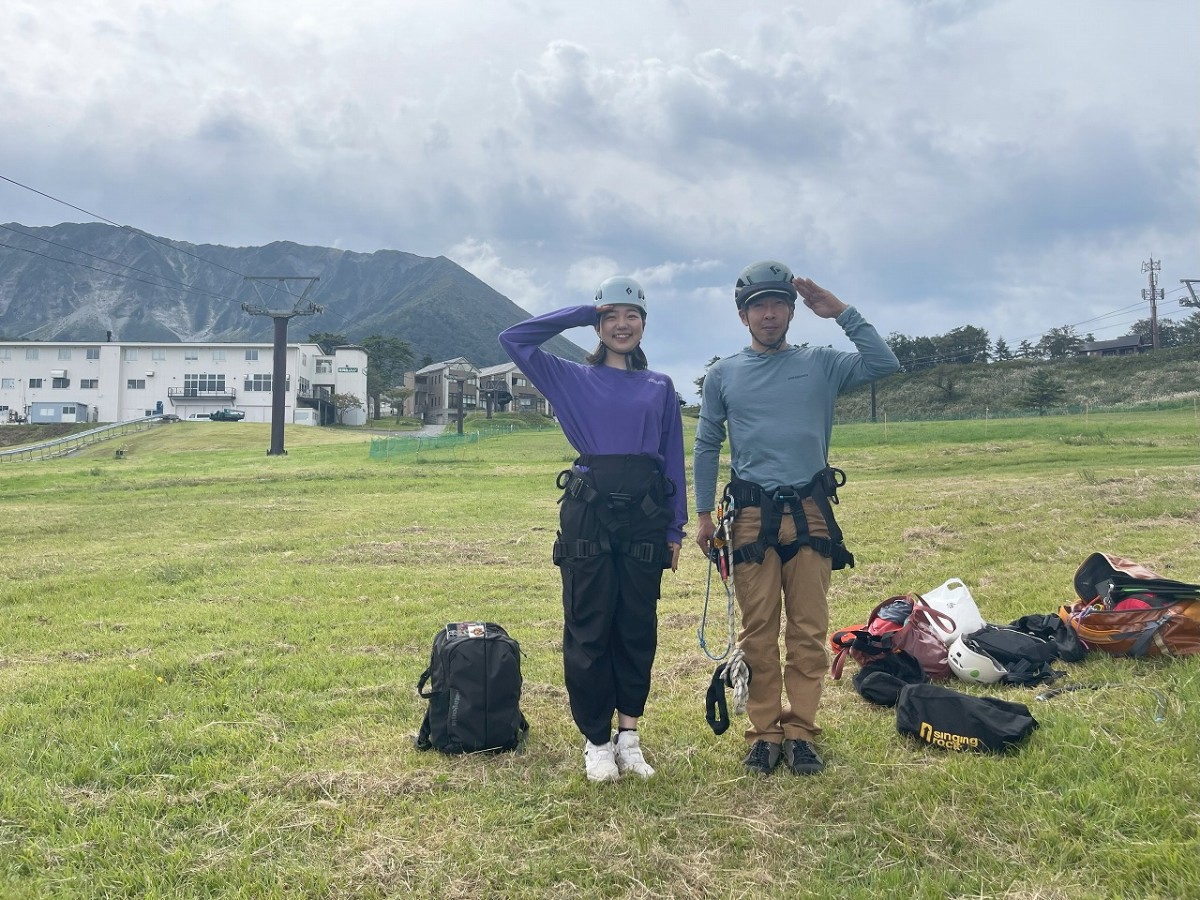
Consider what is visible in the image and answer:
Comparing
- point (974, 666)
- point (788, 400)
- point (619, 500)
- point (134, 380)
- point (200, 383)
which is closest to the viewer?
point (619, 500)

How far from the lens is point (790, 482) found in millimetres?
4445

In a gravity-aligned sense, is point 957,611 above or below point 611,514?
below

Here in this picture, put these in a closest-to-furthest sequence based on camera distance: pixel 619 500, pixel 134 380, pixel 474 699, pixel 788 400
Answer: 1. pixel 619 500
2. pixel 788 400
3. pixel 474 699
4. pixel 134 380

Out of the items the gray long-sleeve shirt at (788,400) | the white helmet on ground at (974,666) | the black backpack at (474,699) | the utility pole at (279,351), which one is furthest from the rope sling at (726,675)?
the utility pole at (279,351)

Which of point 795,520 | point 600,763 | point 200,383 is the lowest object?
point 600,763

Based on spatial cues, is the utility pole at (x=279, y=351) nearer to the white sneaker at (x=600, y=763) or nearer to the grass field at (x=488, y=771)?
the grass field at (x=488, y=771)

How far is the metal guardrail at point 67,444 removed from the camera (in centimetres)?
5153

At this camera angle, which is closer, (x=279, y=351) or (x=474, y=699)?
(x=474, y=699)

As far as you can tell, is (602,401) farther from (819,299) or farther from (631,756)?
(631,756)

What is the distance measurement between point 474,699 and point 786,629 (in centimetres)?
198

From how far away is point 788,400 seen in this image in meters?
4.51

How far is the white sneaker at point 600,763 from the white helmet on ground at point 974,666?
115 inches

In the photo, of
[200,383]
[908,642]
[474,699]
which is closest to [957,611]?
[908,642]

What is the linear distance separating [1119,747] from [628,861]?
275 cm
